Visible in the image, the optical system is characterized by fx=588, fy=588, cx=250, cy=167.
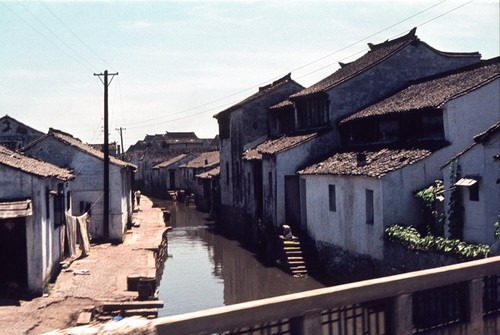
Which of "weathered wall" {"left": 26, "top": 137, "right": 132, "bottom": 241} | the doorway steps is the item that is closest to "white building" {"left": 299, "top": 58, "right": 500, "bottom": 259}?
the doorway steps

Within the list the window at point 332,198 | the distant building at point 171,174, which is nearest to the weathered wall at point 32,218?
the window at point 332,198

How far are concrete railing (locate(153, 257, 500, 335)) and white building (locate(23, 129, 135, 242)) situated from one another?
22.8 metres

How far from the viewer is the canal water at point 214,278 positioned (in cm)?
2042

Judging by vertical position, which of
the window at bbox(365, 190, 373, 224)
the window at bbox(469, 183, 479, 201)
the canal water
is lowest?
the canal water

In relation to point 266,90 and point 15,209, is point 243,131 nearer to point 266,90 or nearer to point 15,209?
point 266,90

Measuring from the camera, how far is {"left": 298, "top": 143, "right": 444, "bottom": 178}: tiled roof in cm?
1952

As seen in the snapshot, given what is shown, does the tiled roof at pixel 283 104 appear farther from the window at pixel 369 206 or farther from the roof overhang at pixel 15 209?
the roof overhang at pixel 15 209

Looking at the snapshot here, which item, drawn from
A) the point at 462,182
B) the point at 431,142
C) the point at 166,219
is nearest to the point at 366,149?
the point at 431,142

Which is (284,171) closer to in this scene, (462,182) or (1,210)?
(462,182)

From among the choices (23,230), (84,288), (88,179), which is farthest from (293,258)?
(88,179)

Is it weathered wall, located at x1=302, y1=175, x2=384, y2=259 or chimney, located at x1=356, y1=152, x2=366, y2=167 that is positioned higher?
chimney, located at x1=356, y1=152, x2=366, y2=167

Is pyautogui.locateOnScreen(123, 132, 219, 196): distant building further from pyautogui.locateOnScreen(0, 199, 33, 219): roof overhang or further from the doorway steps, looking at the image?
pyautogui.locateOnScreen(0, 199, 33, 219): roof overhang

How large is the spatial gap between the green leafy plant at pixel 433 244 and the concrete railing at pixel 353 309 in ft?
19.3

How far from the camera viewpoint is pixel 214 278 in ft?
79.8
